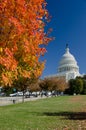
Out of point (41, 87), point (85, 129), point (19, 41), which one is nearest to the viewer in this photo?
point (19, 41)

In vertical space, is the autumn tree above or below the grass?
above

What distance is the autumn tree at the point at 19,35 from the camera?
13016 millimetres

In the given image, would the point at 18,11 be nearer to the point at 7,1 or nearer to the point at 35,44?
the point at 7,1

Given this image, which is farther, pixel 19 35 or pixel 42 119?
pixel 42 119

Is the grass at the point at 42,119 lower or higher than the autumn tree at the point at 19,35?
lower

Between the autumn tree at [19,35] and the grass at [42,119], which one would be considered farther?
the grass at [42,119]

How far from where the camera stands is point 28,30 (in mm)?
14180

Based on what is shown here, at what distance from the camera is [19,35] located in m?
13.6

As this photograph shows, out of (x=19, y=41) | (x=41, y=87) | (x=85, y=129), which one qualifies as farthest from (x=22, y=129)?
(x=41, y=87)

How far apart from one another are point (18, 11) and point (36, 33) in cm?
183

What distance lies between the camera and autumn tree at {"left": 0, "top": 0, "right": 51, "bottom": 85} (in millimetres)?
13016

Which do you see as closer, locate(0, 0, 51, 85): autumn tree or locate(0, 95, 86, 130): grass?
locate(0, 0, 51, 85): autumn tree

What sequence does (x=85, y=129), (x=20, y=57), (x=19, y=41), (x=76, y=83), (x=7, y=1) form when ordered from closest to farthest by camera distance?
1. (x=7, y=1)
2. (x=19, y=41)
3. (x=20, y=57)
4. (x=85, y=129)
5. (x=76, y=83)

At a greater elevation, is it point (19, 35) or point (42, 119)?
point (19, 35)
